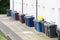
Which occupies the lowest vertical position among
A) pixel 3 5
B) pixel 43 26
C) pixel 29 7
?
pixel 43 26

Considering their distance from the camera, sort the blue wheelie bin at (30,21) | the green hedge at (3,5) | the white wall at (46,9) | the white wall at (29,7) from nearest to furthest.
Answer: the white wall at (46,9), the blue wheelie bin at (30,21), the white wall at (29,7), the green hedge at (3,5)

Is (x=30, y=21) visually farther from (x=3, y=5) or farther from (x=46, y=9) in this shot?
(x=3, y=5)

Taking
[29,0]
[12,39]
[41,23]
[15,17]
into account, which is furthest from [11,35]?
[15,17]

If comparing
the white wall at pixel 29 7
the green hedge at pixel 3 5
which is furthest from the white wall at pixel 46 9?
the green hedge at pixel 3 5

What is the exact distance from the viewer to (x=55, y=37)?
11.9 metres

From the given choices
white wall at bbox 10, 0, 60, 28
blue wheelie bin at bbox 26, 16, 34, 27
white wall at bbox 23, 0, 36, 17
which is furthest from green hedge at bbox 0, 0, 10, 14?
blue wheelie bin at bbox 26, 16, 34, 27

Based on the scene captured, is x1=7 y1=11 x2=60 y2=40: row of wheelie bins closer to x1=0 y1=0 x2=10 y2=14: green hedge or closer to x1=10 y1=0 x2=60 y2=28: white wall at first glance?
x1=10 y1=0 x2=60 y2=28: white wall

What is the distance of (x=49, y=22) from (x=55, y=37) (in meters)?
1.21

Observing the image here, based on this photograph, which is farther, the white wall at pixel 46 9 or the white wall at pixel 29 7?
the white wall at pixel 29 7

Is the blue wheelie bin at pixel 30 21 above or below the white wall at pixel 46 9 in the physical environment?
below

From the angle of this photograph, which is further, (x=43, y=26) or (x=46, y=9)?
(x=46, y=9)

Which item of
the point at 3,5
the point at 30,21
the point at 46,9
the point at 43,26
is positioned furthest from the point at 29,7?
the point at 3,5

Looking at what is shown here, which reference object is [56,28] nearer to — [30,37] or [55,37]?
[55,37]

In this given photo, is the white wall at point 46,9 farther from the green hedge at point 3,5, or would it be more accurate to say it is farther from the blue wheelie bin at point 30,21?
the green hedge at point 3,5
